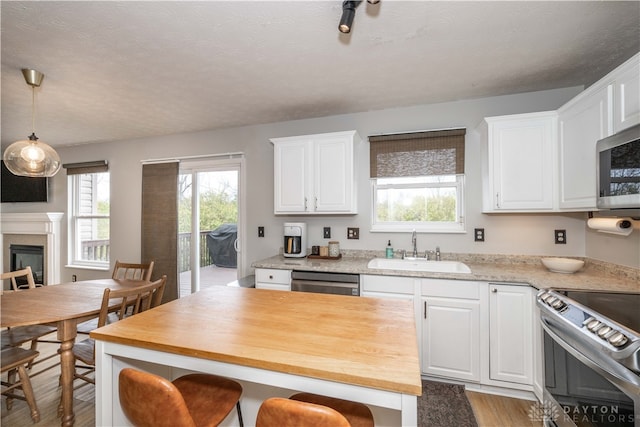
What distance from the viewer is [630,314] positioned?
3.99 ft

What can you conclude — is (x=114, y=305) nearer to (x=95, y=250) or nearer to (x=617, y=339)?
(x=617, y=339)

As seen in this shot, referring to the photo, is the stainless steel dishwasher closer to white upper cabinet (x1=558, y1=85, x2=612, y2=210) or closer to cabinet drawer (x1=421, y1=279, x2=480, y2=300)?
cabinet drawer (x1=421, y1=279, x2=480, y2=300)

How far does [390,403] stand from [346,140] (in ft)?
7.45

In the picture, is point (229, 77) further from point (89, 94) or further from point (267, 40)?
point (89, 94)

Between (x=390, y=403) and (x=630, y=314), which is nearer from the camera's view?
(x=390, y=403)

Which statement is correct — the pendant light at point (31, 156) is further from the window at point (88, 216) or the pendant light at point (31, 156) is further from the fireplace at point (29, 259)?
the fireplace at point (29, 259)

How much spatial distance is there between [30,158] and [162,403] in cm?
246

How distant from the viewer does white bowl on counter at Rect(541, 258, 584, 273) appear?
6.79ft

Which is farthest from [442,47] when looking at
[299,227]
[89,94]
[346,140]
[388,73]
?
[89,94]

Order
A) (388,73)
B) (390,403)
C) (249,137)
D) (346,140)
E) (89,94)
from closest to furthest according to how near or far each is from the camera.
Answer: (390,403) → (388,73) → (89,94) → (346,140) → (249,137)

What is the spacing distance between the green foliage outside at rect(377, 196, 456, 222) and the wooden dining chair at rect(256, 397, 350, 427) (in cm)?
236

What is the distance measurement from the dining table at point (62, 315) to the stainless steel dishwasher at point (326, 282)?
1.43 m

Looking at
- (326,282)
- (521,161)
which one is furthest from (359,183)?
(521,161)

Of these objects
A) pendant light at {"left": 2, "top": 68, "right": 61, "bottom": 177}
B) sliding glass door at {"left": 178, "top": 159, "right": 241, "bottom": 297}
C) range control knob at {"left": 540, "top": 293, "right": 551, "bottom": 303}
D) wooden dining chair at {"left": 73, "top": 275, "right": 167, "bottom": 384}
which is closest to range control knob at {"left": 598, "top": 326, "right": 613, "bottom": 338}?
range control knob at {"left": 540, "top": 293, "right": 551, "bottom": 303}
